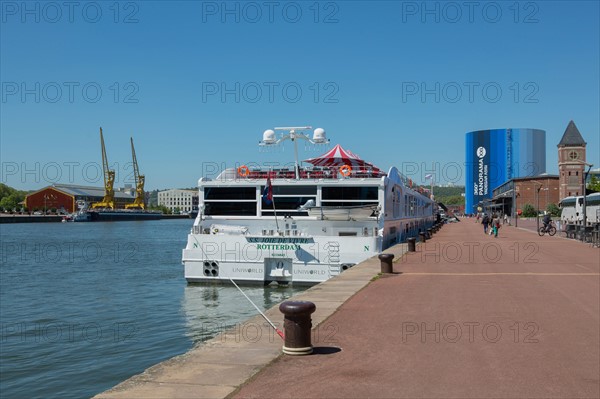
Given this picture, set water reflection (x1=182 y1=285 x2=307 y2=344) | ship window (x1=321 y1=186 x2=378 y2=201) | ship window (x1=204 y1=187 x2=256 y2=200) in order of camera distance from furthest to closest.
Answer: ship window (x1=204 y1=187 x2=256 y2=200) → ship window (x1=321 y1=186 x2=378 y2=201) → water reflection (x1=182 y1=285 x2=307 y2=344)

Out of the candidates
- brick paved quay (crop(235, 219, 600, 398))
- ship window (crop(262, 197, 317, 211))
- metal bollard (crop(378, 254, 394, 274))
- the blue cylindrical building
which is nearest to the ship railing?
ship window (crop(262, 197, 317, 211))

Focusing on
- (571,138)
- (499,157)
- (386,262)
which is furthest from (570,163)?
(386,262)

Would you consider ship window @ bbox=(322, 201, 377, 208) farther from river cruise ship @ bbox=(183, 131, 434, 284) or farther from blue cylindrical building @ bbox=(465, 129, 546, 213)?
blue cylindrical building @ bbox=(465, 129, 546, 213)

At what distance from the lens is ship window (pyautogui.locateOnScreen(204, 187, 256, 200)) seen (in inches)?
993

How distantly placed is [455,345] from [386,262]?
8.67 meters

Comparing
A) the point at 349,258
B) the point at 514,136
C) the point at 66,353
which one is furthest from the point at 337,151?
the point at 514,136

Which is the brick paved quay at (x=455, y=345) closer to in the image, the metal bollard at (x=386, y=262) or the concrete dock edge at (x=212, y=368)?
the concrete dock edge at (x=212, y=368)

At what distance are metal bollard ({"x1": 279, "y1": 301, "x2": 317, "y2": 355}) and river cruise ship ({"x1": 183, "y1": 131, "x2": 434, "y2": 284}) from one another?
42.4 ft

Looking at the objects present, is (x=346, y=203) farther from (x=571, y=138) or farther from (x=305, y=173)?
(x=571, y=138)

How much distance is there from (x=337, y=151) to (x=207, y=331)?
56.7ft

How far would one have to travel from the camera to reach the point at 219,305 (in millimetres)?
19625

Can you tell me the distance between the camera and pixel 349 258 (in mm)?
21188

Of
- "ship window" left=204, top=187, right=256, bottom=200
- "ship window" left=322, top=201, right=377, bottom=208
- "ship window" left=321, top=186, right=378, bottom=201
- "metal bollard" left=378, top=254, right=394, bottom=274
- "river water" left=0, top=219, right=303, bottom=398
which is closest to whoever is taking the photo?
"river water" left=0, top=219, right=303, bottom=398

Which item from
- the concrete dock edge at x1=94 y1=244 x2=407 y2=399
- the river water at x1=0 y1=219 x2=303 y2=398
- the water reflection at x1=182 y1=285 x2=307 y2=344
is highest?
the concrete dock edge at x1=94 y1=244 x2=407 y2=399
